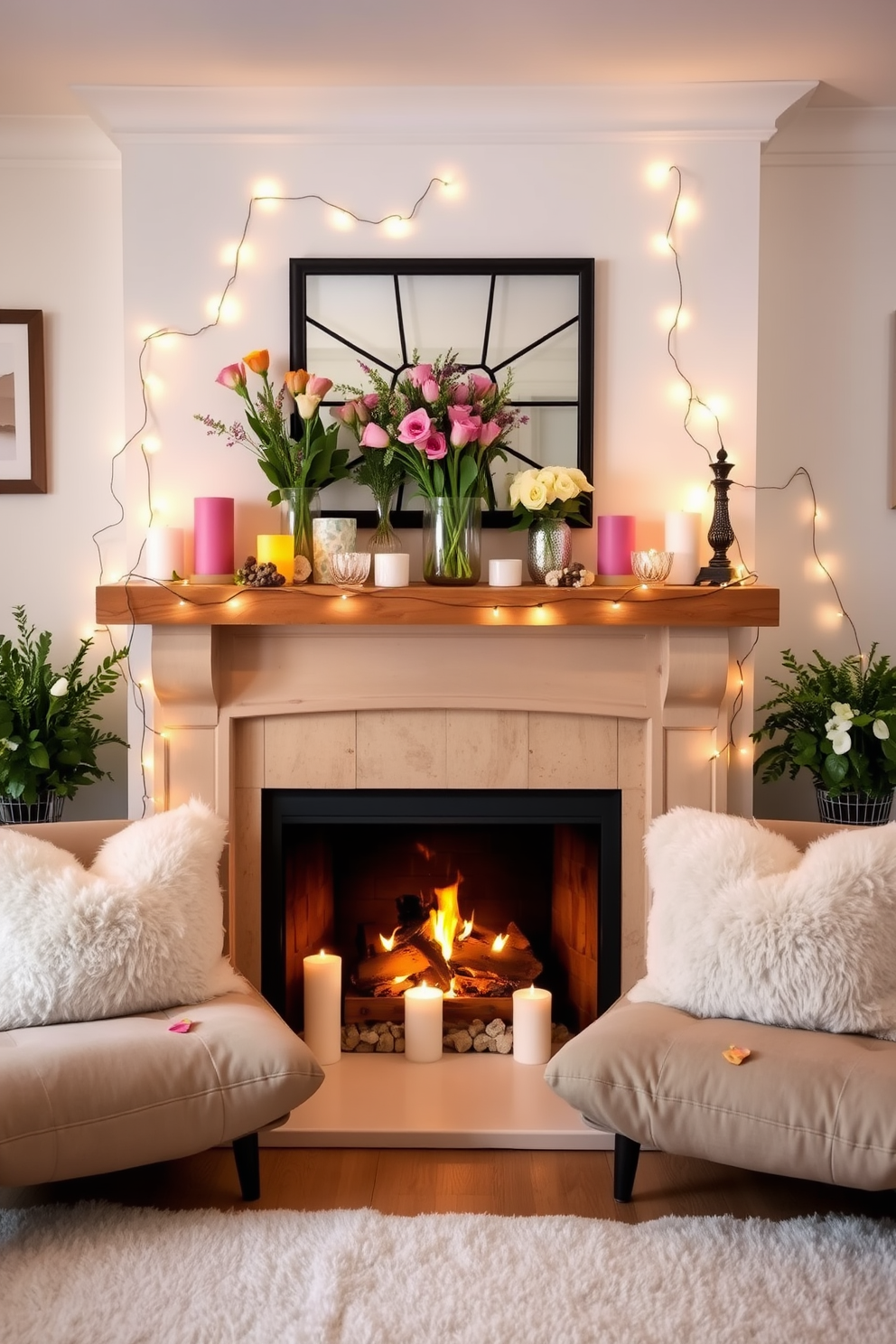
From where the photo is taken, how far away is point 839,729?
8.62ft

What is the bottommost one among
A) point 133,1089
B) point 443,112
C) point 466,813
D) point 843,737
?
point 133,1089

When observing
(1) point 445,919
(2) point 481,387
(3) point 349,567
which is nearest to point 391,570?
(3) point 349,567

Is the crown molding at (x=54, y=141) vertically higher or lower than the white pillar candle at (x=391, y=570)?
higher

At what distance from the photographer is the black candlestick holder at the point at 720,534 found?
2.62 meters

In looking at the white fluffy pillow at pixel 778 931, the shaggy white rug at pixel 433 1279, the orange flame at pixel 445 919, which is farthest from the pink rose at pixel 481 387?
the shaggy white rug at pixel 433 1279

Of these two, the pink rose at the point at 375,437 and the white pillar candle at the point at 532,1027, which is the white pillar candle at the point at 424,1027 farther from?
the pink rose at the point at 375,437

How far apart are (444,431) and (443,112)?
0.76 m

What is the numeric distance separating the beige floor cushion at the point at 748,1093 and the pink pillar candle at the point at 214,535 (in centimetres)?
133

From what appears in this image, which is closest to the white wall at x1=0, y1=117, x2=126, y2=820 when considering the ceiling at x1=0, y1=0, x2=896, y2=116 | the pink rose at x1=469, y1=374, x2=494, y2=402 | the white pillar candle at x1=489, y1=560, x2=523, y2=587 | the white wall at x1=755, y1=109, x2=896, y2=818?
the ceiling at x1=0, y1=0, x2=896, y2=116

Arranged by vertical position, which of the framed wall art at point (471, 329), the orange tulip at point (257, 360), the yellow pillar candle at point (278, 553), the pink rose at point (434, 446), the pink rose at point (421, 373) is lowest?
the yellow pillar candle at point (278, 553)

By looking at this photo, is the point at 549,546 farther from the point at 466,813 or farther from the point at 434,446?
the point at 466,813

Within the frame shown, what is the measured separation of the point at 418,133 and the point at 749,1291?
2.50 metres

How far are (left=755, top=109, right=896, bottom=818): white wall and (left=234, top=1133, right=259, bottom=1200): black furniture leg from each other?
155 cm

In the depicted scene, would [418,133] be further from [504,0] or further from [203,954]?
[203,954]
